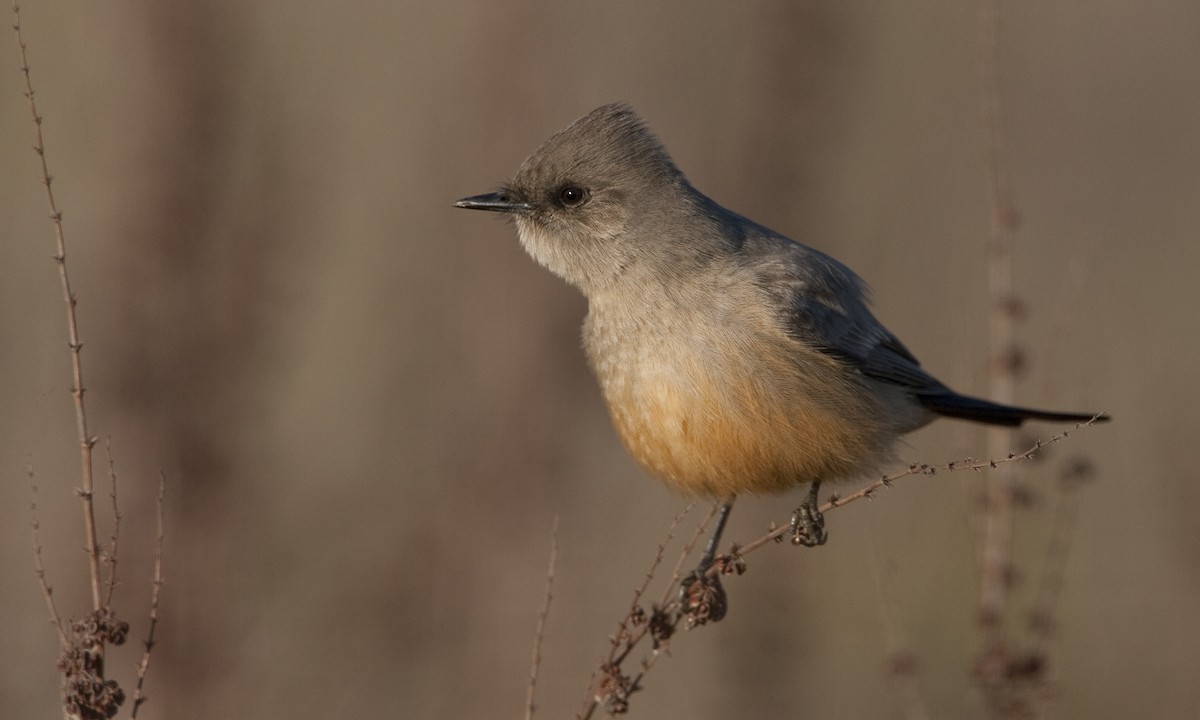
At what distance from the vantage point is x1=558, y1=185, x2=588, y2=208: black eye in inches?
222

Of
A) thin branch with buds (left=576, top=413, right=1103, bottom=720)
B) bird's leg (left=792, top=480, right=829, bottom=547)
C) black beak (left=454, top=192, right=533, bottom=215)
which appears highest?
black beak (left=454, top=192, right=533, bottom=215)

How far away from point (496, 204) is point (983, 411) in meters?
2.11

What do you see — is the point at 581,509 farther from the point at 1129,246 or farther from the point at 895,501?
the point at 1129,246

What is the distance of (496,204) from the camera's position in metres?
5.63

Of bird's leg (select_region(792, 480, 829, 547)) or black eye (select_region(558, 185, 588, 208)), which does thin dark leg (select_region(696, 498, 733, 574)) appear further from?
black eye (select_region(558, 185, 588, 208))

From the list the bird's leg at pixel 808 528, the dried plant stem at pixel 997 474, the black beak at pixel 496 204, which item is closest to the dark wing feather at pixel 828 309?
the bird's leg at pixel 808 528

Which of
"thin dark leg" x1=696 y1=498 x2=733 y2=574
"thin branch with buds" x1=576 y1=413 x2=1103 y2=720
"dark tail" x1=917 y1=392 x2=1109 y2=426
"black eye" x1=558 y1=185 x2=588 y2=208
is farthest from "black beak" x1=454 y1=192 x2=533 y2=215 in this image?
"thin branch with buds" x1=576 y1=413 x2=1103 y2=720

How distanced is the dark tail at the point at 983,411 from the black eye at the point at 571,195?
162 centimetres

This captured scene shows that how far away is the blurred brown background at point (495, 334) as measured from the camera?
5.65 m

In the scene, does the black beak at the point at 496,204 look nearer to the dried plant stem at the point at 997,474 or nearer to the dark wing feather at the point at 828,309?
the dark wing feather at the point at 828,309

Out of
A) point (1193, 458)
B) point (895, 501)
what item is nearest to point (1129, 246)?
point (895, 501)

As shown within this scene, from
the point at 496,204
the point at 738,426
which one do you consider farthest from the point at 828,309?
the point at 496,204

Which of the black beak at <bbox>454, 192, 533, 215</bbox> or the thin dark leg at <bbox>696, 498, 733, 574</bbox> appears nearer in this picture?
the thin dark leg at <bbox>696, 498, 733, 574</bbox>

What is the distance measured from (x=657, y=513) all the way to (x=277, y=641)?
3.70 m
